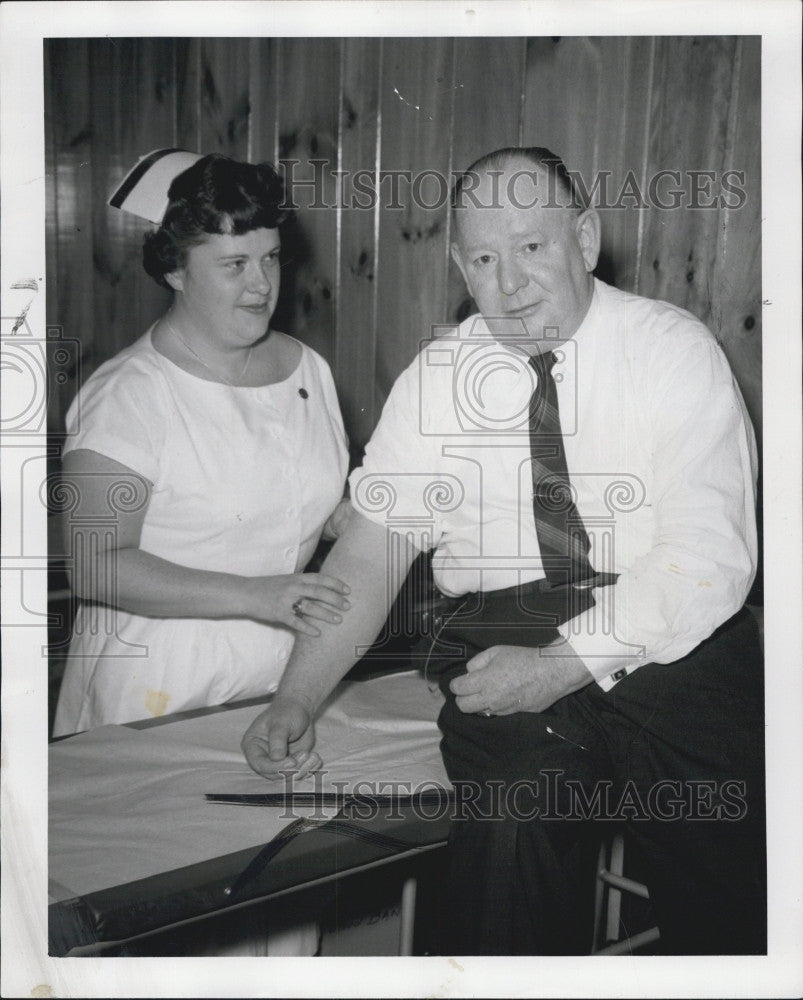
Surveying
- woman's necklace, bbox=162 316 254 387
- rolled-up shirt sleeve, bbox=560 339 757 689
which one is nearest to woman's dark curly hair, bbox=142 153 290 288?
woman's necklace, bbox=162 316 254 387

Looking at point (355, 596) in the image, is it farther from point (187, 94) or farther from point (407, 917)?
point (187, 94)

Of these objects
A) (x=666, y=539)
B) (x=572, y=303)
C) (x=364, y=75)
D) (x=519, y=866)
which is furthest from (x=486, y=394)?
(x=519, y=866)

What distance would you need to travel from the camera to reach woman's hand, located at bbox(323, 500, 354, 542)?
43.5 inches

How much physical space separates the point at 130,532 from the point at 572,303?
59 centimetres

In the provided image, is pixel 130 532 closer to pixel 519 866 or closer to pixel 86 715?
pixel 86 715

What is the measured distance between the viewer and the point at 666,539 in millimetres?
972

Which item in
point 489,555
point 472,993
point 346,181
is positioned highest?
point 346,181

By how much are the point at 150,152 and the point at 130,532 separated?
1.50 ft

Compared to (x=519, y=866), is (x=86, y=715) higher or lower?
higher

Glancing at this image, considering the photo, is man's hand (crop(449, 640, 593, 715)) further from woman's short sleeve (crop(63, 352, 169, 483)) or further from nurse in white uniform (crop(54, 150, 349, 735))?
woman's short sleeve (crop(63, 352, 169, 483))

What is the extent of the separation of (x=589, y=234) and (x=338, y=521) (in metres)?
0.45

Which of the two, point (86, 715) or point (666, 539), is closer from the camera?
point (666, 539)

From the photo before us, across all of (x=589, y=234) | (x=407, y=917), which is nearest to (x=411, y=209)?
(x=589, y=234)

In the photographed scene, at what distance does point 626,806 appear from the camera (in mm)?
1008
